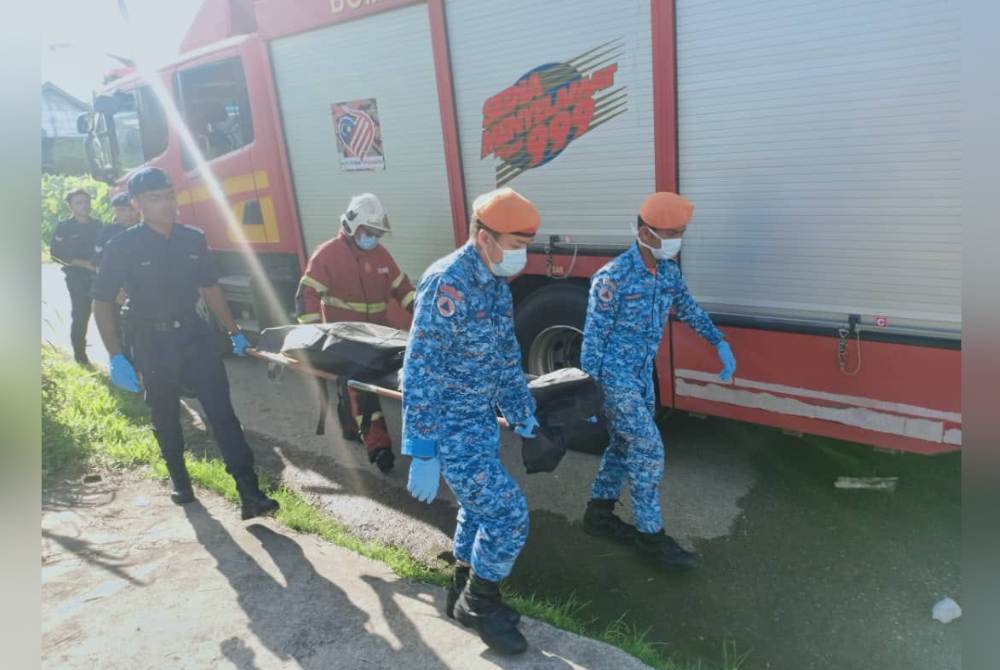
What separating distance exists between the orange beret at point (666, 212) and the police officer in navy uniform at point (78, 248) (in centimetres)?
554

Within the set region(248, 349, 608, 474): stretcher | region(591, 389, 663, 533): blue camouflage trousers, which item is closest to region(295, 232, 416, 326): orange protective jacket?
region(248, 349, 608, 474): stretcher

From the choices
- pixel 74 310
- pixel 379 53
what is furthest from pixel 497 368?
pixel 74 310

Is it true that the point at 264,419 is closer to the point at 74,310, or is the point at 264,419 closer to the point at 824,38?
the point at 74,310

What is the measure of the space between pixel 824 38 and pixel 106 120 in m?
6.95

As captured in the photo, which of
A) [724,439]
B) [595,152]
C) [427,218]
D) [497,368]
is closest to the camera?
[497,368]

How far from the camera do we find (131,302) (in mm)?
3865

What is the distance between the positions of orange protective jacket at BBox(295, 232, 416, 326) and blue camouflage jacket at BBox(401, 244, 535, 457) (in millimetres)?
1838

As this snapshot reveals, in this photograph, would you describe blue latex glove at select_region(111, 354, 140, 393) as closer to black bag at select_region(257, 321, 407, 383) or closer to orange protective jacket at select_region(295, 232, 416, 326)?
black bag at select_region(257, 321, 407, 383)

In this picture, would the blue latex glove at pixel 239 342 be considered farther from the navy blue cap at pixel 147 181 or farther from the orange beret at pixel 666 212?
the orange beret at pixel 666 212

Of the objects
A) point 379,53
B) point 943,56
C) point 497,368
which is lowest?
point 497,368

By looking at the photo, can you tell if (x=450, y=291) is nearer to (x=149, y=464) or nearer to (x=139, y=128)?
(x=149, y=464)

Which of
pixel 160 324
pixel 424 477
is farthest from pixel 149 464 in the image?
pixel 424 477

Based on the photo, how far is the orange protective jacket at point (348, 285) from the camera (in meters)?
4.42

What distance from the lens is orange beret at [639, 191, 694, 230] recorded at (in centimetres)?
327
